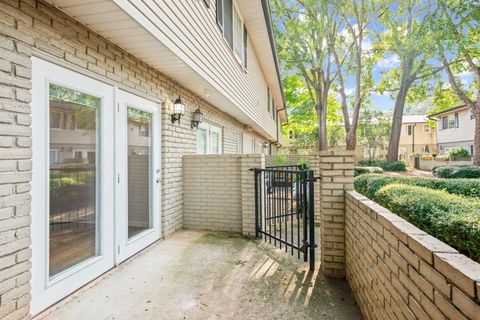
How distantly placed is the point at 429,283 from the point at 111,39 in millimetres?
3595

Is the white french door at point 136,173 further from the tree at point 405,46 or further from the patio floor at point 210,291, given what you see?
the tree at point 405,46

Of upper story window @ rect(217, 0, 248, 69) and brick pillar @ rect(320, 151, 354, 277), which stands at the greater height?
upper story window @ rect(217, 0, 248, 69)

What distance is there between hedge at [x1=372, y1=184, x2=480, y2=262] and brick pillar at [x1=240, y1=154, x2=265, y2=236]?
2.19m

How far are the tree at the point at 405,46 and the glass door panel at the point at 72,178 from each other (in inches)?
493

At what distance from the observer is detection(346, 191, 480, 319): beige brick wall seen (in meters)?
1.04

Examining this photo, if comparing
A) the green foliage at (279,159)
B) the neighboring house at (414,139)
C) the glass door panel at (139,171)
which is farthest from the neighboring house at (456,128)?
the glass door panel at (139,171)

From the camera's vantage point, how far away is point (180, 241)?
4.28 metres

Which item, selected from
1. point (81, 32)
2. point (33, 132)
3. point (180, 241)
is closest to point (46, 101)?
point (33, 132)

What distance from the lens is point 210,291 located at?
274 cm

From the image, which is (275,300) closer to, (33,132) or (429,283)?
(429,283)

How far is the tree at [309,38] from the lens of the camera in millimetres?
13958

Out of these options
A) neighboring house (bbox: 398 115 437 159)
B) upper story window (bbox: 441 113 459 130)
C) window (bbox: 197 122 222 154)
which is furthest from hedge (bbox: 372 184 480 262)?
neighboring house (bbox: 398 115 437 159)

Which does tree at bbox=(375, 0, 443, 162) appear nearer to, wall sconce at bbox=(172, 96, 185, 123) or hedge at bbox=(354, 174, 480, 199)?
hedge at bbox=(354, 174, 480, 199)

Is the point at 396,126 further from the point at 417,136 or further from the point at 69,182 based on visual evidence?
the point at 417,136
